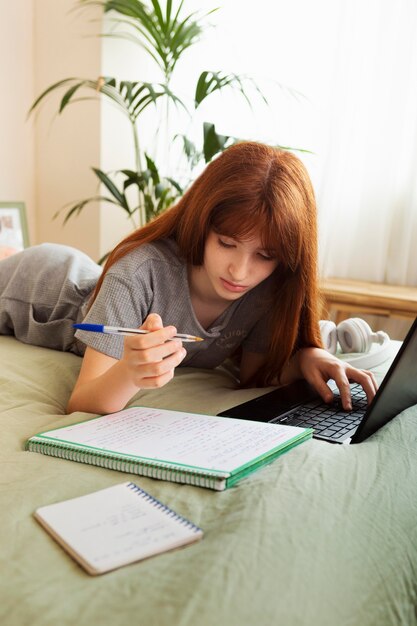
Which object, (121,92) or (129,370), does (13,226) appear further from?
(129,370)

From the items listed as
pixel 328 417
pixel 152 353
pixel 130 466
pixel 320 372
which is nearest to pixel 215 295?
pixel 320 372

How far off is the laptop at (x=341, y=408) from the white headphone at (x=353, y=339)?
0.26m

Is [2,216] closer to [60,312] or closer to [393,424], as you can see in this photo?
[60,312]

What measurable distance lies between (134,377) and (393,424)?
1.14 feet

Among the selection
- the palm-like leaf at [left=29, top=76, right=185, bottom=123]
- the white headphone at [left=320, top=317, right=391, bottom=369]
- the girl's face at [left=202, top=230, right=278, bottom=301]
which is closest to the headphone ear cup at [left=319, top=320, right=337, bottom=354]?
the white headphone at [left=320, top=317, right=391, bottom=369]

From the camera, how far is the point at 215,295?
3.96 feet

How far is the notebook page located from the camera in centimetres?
69

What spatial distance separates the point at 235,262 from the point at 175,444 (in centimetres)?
37

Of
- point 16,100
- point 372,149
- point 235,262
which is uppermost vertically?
point 16,100

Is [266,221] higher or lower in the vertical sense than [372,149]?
lower

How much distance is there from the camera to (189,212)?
1074 millimetres

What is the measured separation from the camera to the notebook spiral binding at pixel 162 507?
56cm

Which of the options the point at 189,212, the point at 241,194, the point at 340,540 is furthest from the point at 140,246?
the point at 340,540

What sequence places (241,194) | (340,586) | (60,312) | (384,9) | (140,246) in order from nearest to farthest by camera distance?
(340,586) < (241,194) < (140,246) < (60,312) < (384,9)
